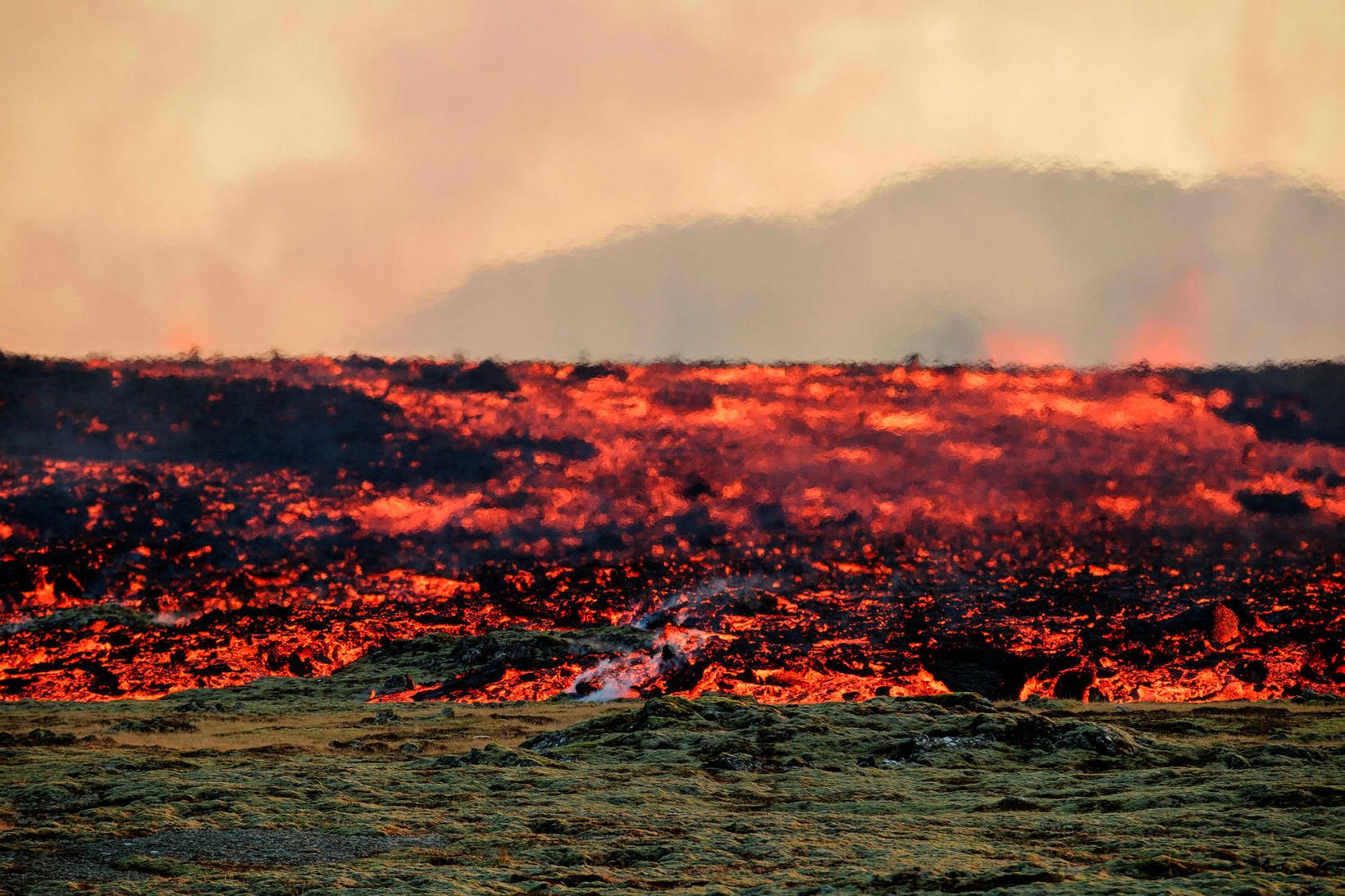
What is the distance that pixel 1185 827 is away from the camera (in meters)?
21.6

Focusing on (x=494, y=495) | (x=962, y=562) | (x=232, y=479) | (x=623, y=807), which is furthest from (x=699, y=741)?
(x=232, y=479)

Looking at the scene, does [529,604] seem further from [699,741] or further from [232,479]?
[699,741]

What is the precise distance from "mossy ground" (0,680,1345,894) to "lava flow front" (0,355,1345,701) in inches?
637

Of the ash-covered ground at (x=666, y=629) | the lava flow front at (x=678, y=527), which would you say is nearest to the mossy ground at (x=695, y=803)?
the ash-covered ground at (x=666, y=629)

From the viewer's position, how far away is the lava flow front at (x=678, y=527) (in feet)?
193

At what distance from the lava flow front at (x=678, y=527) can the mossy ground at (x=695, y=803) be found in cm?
1617

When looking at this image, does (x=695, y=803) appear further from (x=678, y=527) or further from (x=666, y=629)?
(x=678, y=527)

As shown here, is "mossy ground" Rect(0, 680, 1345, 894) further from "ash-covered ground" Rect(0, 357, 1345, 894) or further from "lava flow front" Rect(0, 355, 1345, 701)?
"lava flow front" Rect(0, 355, 1345, 701)

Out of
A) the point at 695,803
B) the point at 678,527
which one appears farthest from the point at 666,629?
the point at 695,803

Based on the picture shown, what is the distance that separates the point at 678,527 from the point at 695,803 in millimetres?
49735

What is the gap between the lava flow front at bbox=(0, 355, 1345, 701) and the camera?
2314 inches

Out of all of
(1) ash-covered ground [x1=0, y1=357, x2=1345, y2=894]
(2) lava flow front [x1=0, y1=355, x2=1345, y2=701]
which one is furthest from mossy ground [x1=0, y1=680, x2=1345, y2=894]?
(2) lava flow front [x1=0, y1=355, x2=1345, y2=701]

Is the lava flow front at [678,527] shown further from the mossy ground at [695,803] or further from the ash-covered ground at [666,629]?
the mossy ground at [695,803]

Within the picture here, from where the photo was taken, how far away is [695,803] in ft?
88.1
